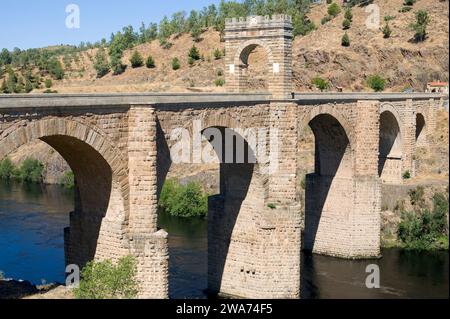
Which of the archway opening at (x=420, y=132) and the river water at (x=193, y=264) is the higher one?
the archway opening at (x=420, y=132)

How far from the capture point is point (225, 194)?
2530 cm

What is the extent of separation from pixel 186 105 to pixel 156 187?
3177 millimetres

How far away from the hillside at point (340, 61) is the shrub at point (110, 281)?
→ 38189 millimetres

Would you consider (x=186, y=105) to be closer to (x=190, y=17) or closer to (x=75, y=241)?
(x=75, y=241)

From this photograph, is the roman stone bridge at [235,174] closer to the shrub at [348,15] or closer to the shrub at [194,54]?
the shrub at [348,15]

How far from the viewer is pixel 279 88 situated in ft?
78.9

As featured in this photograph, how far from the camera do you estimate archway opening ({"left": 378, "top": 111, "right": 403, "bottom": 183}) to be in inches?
1480

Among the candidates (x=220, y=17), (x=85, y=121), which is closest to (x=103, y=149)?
(x=85, y=121)

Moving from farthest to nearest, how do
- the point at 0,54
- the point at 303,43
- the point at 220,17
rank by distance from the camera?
the point at 0,54 < the point at 220,17 < the point at 303,43

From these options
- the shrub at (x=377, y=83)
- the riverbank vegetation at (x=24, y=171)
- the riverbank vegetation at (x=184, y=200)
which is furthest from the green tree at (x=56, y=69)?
the riverbank vegetation at (x=184, y=200)

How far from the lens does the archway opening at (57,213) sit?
18.3 metres

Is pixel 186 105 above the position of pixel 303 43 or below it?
below

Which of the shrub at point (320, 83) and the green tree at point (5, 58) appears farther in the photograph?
the green tree at point (5, 58)

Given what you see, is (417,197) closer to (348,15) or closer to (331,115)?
(331,115)
